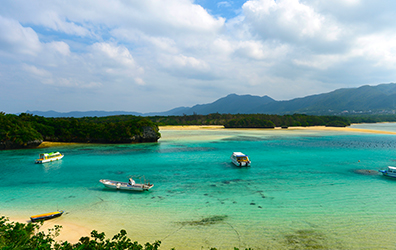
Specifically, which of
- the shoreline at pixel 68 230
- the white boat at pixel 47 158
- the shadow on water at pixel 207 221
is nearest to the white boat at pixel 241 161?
the shadow on water at pixel 207 221

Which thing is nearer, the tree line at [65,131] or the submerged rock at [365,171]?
the submerged rock at [365,171]

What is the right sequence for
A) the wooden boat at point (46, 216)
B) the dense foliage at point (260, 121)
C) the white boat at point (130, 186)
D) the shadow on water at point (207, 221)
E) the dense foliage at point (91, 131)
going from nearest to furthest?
the shadow on water at point (207, 221) < the wooden boat at point (46, 216) < the white boat at point (130, 186) < the dense foliage at point (91, 131) < the dense foliage at point (260, 121)

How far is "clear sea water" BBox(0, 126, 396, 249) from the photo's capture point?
13578 millimetres

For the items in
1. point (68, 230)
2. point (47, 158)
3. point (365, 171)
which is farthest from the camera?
point (47, 158)

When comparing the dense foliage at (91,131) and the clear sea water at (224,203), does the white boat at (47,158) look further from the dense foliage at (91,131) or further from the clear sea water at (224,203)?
the dense foliage at (91,131)

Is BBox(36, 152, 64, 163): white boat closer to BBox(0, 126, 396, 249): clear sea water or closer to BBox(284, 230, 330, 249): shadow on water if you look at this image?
BBox(0, 126, 396, 249): clear sea water

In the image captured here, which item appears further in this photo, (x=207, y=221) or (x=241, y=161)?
(x=241, y=161)

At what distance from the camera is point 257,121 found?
127250 millimetres

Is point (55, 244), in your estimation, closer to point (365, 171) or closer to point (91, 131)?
point (365, 171)

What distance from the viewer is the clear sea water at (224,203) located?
1358 centimetres

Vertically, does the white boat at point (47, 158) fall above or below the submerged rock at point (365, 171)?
above

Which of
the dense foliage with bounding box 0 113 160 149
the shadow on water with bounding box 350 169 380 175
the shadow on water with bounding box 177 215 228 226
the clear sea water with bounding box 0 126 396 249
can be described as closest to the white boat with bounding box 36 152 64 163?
the clear sea water with bounding box 0 126 396 249

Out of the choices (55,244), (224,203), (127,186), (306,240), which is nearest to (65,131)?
(127,186)

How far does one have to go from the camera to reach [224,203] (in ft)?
62.0
